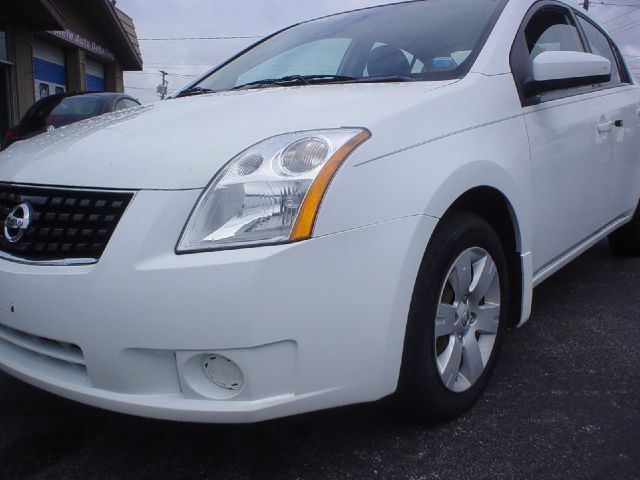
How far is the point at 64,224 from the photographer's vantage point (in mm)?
1603

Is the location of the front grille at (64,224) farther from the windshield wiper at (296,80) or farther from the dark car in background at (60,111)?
the dark car in background at (60,111)

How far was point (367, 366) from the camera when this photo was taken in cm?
158

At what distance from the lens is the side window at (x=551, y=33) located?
2.57 metres

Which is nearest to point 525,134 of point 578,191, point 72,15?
point 578,191

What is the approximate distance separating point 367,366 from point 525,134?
112 cm

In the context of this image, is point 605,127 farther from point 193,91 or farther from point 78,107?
point 78,107

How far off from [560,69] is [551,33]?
70 cm

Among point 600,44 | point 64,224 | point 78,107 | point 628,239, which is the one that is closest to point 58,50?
point 78,107

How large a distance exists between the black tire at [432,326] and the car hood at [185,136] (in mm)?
340

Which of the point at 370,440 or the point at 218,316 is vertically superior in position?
the point at 218,316

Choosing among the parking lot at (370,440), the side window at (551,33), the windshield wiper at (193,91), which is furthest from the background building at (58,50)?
the parking lot at (370,440)

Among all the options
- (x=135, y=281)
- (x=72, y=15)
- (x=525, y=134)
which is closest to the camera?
(x=135, y=281)

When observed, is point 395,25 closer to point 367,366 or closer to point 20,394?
point 367,366

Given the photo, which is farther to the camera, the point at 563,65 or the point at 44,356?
the point at 563,65
